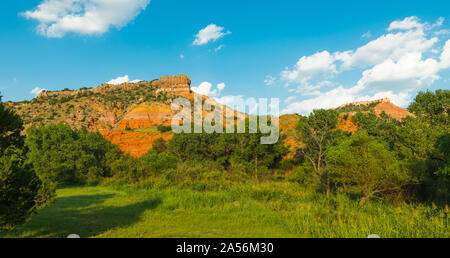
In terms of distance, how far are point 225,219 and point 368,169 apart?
34.2 ft

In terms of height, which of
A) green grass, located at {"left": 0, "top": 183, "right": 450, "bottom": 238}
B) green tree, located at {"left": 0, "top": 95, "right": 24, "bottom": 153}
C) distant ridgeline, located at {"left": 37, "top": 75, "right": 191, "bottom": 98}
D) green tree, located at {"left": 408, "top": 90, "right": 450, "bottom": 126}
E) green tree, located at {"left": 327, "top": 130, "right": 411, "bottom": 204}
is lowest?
green grass, located at {"left": 0, "top": 183, "right": 450, "bottom": 238}

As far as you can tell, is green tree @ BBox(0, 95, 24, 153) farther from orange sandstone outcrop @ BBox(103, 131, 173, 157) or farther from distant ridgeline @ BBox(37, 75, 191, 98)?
distant ridgeline @ BBox(37, 75, 191, 98)

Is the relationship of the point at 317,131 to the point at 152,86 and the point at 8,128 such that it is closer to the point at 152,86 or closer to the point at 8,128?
the point at 8,128

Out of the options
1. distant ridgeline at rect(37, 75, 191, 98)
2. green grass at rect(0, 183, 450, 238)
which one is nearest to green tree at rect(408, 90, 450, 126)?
green grass at rect(0, 183, 450, 238)

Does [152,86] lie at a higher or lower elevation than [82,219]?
higher

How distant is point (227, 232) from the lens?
40.1 feet

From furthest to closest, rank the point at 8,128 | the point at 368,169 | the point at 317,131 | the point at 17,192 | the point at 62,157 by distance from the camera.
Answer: the point at 62,157 < the point at 317,131 < the point at 368,169 < the point at 8,128 < the point at 17,192

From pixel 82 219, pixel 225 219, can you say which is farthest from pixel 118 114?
pixel 225 219

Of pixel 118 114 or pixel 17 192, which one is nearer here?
pixel 17 192

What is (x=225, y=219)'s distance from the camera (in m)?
15.1

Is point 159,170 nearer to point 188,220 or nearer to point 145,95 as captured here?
point 188,220

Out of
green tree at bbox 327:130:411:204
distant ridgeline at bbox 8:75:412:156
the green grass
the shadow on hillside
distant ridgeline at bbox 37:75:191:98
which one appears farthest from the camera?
distant ridgeline at bbox 37:75:191:98

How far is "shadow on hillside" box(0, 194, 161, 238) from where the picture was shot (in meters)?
11.4

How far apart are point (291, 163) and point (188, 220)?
1005 inches
